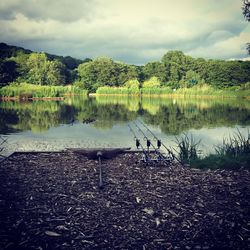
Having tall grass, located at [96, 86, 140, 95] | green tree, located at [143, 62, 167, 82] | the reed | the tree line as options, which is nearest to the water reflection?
the reed

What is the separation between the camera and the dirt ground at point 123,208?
471 centimetres

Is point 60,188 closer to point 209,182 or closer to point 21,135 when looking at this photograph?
point 209,182

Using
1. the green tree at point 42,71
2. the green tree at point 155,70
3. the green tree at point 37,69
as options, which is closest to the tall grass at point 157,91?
the green tree at point 155,70

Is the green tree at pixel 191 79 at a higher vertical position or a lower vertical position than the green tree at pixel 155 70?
lower

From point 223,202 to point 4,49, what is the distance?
362 ft

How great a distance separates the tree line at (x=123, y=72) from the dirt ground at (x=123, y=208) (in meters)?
74.3

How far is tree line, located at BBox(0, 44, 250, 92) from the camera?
82812 millimetres

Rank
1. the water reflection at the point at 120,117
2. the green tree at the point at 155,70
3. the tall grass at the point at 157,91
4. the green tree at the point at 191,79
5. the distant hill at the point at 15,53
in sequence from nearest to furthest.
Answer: the water reflection at the point at 120,117
the tall grass at the point at 157,91
the green tree at the point at 191,79
the green tree at the point at 155,70
the distant hill at the point at 15,53

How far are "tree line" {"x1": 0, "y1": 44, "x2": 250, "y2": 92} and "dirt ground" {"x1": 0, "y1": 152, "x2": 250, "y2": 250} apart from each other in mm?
74284

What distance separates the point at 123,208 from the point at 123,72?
8971 cm

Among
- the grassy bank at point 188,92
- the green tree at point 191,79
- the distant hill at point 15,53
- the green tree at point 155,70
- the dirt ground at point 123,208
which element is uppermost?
the distant hill at point 15,53

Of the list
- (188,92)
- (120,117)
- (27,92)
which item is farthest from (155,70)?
(120,117)

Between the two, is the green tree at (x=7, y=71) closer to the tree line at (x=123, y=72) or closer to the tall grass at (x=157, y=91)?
the tree line at (x=123, y=72)

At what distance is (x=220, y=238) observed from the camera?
15.7ft
